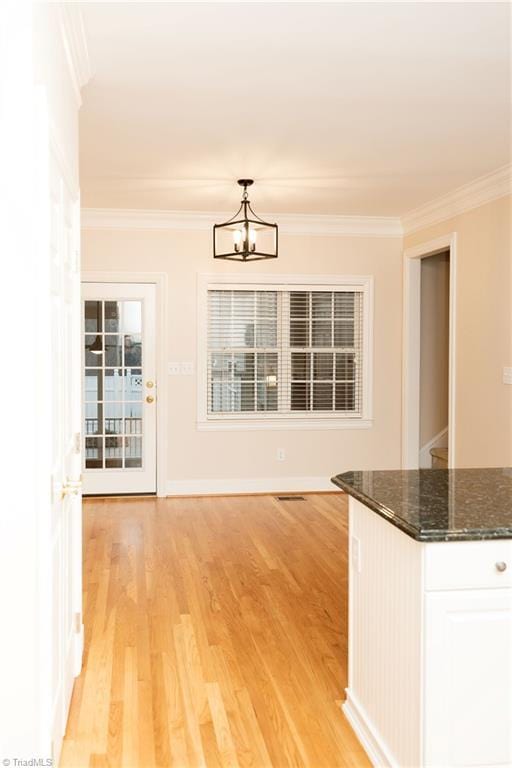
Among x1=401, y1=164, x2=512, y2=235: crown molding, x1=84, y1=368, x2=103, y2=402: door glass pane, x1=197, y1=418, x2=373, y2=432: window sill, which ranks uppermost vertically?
x1=401, y1=164, x2=512, y2=235: crown molding

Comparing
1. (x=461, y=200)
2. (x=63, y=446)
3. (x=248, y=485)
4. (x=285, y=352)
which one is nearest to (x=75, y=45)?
(x=63, y=446)

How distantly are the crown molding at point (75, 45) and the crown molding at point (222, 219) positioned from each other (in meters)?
3.13

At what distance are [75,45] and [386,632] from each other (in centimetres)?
250

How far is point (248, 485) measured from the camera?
677 centimetres

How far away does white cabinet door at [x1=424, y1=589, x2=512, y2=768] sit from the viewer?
1.93 metres

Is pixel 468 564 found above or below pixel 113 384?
below

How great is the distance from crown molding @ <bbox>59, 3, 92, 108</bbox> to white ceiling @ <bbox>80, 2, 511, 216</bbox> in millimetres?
53

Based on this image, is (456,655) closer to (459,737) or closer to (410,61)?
(459,737)

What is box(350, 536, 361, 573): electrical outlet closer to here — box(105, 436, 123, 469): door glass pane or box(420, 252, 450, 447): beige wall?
box(105, 436, 123, 469): door glass pane

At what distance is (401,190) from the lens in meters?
5.66

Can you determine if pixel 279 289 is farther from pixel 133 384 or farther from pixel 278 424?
pixel 133 384

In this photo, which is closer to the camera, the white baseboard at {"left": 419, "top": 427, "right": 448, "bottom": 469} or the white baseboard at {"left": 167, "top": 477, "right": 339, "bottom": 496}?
the white baseboard at {"left": 167, "top": 477, "right": 339, "bottom": 496}

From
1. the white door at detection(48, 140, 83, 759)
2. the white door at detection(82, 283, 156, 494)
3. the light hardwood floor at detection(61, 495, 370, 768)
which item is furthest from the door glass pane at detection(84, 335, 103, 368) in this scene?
the white door at detection(48, 140, 83, 759)

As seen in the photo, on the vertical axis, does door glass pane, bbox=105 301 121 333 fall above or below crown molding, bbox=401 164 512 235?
below
